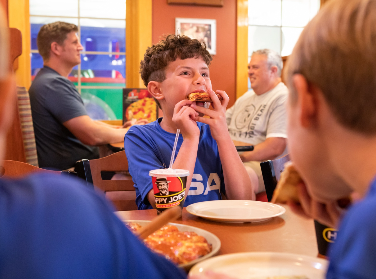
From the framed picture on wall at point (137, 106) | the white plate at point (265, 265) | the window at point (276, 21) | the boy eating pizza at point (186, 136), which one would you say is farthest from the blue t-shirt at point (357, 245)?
the window at point (276, 21)

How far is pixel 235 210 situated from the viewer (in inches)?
44.8

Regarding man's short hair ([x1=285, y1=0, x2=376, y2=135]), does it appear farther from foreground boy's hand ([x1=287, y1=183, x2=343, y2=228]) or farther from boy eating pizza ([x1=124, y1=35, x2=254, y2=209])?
boy eating pizza ([x1=124, y1=35, x2=254, y2=209])

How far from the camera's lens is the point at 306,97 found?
1.63ft

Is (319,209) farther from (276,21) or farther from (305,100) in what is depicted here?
(276,21)

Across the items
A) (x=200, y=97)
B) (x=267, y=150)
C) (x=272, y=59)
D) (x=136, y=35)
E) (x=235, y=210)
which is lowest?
(x=267, y=150)

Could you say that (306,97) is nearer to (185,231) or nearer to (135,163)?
(185,231)

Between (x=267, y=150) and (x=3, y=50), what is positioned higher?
(x=3, y=50)

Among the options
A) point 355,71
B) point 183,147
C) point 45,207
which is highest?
point 355,71

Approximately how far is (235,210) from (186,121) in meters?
0.50

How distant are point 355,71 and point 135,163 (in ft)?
3.51

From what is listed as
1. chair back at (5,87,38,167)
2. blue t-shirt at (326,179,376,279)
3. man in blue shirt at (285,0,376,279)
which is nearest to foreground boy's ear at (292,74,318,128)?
man in blue shirt at (285,0,376,279)

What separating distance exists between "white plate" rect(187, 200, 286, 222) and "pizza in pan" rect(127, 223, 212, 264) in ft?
0.76

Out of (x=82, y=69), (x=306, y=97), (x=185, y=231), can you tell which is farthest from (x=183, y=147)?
(x=82, y=69)

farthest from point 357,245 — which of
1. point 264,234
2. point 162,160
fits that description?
point 162,160
